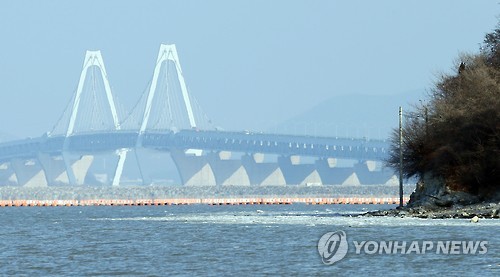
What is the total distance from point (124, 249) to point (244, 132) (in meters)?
119

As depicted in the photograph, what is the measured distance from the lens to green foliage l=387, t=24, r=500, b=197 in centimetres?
6956

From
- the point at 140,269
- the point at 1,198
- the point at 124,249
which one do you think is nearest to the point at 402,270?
the point at 140,269

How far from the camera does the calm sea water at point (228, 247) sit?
40.6 metres

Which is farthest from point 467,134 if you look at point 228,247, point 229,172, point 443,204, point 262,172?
point 262,172

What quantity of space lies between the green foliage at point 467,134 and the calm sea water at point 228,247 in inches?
217

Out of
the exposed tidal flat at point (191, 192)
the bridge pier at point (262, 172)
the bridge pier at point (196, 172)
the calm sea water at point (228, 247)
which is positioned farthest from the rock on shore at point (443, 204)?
the bridge pier at point (262, 172)

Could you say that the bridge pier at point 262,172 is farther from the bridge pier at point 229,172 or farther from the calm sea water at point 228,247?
the calm sea water at point 228,247

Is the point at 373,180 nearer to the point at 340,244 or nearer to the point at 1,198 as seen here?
the point at 1,198

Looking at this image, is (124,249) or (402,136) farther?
(402,136)

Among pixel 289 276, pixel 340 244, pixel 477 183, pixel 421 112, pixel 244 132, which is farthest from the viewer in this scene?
pixel 244 132

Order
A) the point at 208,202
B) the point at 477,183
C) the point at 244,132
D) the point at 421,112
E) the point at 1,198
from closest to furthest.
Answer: the point at 477,183, the point at 421,112, the point at 208,202, the point at 1,198, the point at 244,132

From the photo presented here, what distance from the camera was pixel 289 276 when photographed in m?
38.8

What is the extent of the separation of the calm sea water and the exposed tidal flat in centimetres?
8318

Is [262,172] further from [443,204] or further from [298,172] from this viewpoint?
[443,204]
